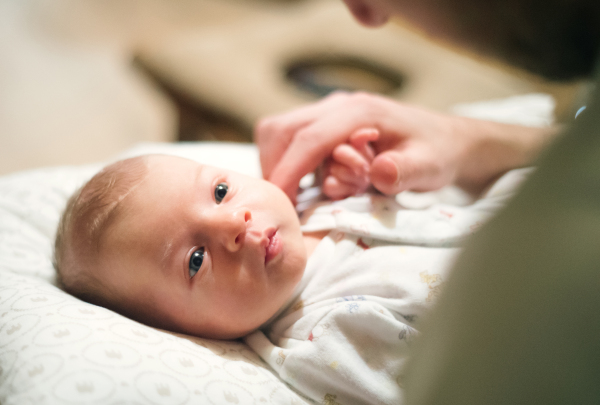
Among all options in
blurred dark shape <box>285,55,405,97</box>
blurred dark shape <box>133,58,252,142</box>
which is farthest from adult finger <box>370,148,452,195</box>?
blurred dark shape <box>285,55,405,97</box>

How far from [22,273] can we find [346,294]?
0.60 metres

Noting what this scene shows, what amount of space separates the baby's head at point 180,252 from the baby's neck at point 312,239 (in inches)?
3.0

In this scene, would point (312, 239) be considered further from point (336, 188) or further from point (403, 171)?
point (403, 171)

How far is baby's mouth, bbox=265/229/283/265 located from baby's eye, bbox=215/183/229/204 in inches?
4.9

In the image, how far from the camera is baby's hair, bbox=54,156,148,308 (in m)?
0.71

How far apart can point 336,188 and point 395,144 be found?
0.51 ft

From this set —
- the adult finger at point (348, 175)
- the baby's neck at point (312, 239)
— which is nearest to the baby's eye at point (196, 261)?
the baby's neck at point (312, 239)

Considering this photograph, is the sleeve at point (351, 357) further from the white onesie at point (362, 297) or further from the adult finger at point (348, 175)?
the adult finger at point (348, 175)

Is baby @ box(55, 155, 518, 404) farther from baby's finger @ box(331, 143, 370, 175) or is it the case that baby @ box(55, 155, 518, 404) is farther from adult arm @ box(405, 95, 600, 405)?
adult arm @ box(405, 95, 600, 405)

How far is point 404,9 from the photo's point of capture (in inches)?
28.8

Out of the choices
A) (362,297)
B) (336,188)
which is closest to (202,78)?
(336,188)

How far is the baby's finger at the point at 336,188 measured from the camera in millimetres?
862

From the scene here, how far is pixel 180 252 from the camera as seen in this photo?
0.71m

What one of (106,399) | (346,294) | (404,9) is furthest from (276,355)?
(404,9)
